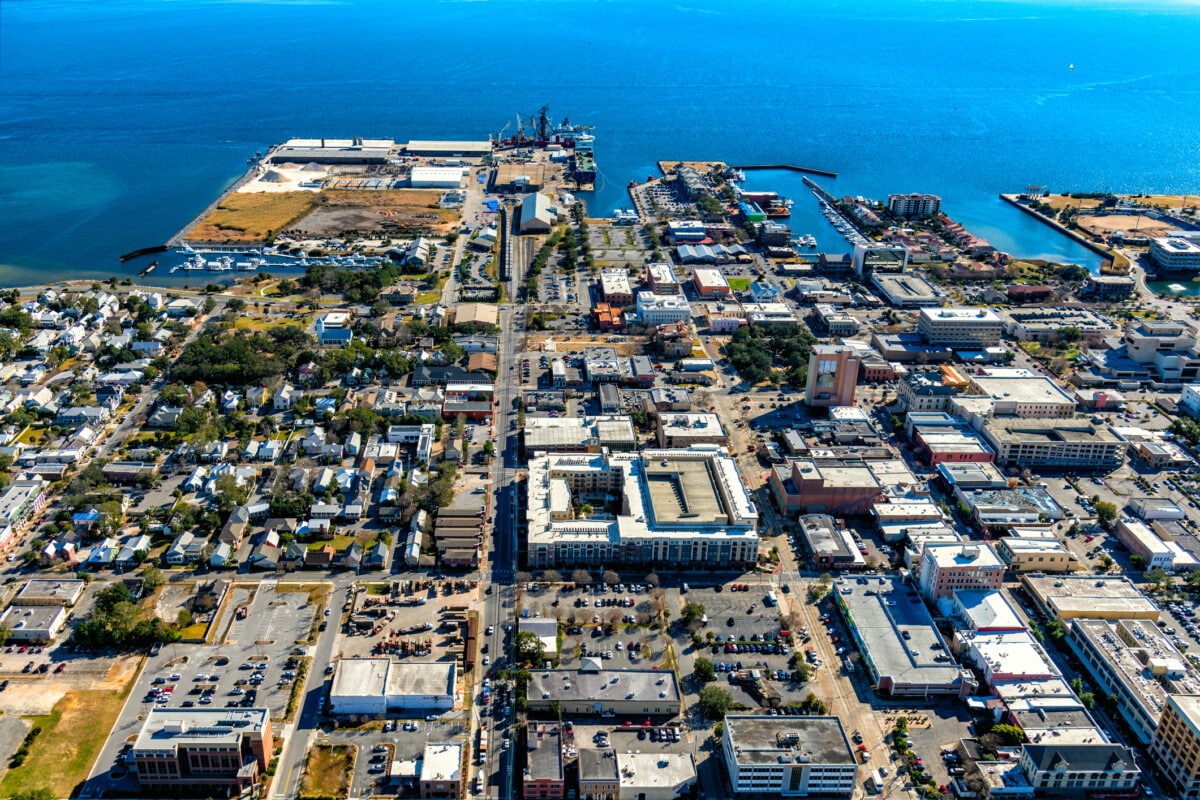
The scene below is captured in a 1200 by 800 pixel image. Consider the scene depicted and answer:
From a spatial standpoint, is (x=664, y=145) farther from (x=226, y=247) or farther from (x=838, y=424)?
(x=838, y=424)

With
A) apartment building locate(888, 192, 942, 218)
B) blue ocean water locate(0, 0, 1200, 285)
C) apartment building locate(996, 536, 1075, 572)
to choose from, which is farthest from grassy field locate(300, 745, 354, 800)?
apartment building locate(888, 192, 942, 218)

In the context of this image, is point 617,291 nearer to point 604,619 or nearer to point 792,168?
point 604,619

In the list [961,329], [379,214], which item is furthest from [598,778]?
[379,214]

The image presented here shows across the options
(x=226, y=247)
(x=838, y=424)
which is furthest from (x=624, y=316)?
(x=226, y=247)

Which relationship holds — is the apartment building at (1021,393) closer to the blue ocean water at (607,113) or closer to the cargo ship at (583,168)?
the blue ocean water at (607,113)

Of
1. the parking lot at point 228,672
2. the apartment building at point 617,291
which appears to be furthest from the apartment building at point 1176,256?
the parking lot at point 228,672

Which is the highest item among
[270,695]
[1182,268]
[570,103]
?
[570,103]
